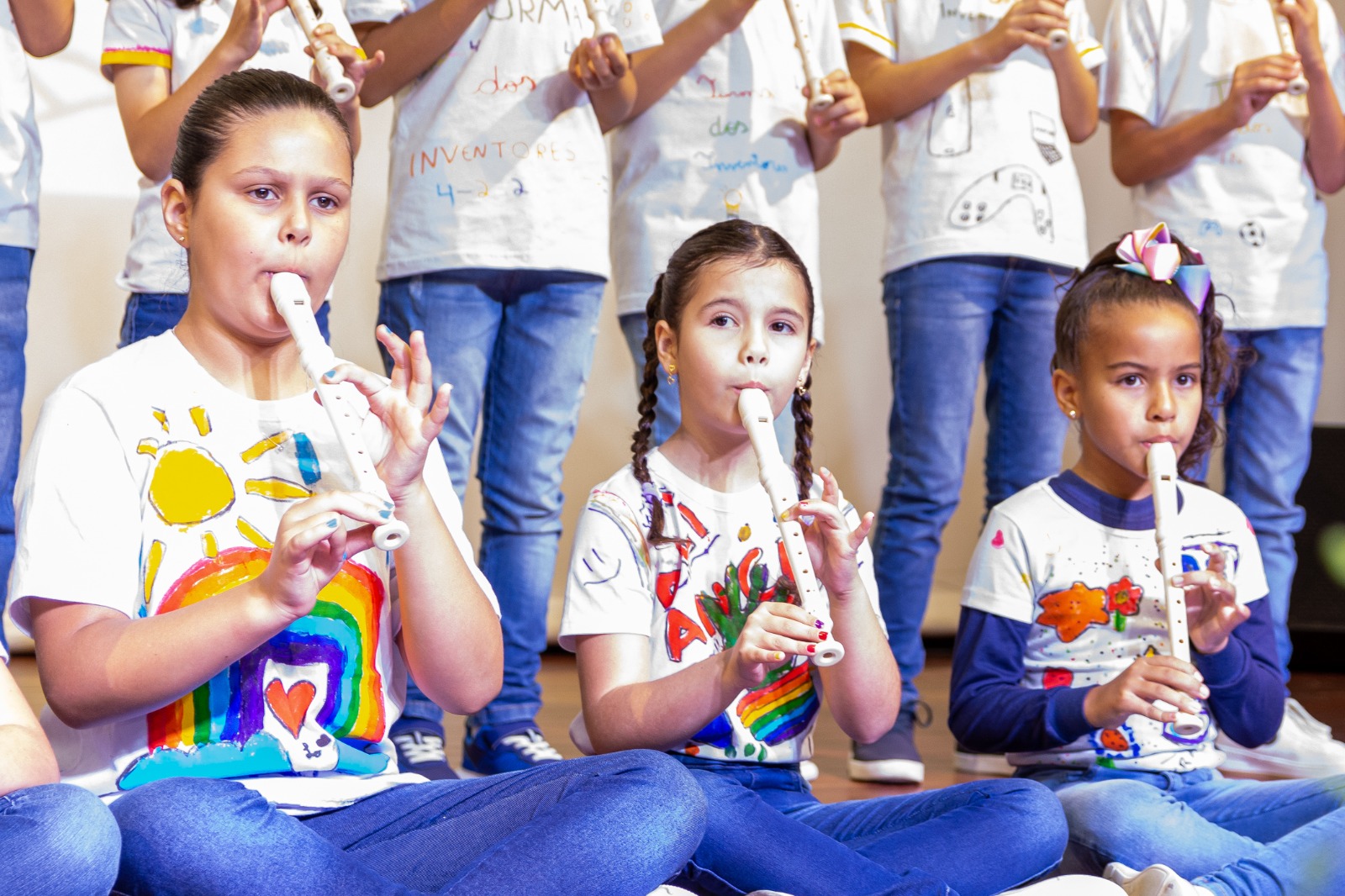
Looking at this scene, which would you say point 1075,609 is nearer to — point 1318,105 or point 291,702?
point 291,702

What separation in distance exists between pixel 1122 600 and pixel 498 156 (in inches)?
33.1

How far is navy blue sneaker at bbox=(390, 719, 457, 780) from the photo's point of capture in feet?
4.99

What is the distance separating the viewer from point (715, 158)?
5.83 feet

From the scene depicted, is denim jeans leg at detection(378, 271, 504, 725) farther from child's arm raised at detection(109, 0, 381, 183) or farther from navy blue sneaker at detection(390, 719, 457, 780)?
child's arm raised at detection(109, 0, 381, 183)

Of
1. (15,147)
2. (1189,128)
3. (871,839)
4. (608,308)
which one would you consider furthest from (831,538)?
(608,308)

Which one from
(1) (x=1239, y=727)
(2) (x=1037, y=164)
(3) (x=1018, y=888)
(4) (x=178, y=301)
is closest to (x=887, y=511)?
(2) (x=1037, y=164)

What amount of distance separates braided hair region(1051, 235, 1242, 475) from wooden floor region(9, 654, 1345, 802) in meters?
0.52

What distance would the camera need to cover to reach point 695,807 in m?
0.98

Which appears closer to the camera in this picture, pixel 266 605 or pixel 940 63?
pixel 266 605

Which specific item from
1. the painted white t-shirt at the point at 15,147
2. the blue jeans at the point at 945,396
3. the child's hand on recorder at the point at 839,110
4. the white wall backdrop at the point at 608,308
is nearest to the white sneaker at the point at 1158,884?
the blue jeans at the point at 945,396

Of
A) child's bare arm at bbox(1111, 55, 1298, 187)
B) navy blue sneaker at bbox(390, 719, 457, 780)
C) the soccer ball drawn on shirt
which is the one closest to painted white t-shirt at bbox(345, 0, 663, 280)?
navy blue sneaker at bbox(390, 719, 457, 780)

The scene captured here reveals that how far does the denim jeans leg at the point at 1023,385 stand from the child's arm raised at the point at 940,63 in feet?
0.83

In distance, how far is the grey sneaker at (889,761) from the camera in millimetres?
1714

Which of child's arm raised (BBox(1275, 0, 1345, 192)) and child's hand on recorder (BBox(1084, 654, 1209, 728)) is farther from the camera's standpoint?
child's arm raised (BBox(1275, 0, 1345, 192))
